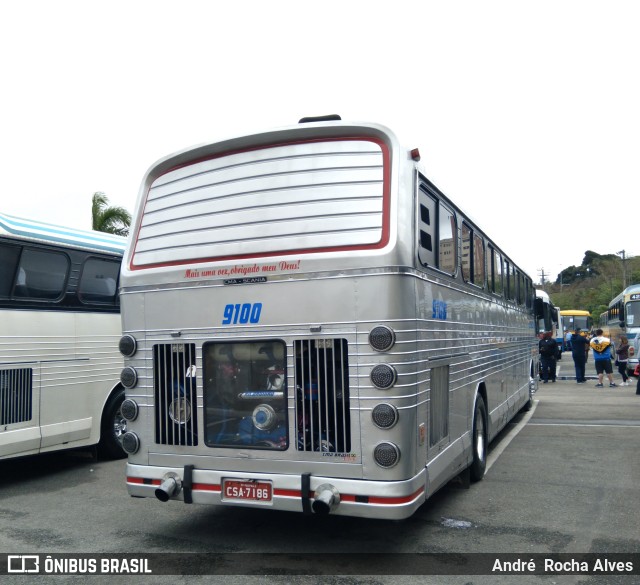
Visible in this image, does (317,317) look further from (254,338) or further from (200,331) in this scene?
(200,331)

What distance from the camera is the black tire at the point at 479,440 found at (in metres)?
7.68

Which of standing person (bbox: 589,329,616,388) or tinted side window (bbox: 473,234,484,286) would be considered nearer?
tinted side window (bbox: 473,234,484,286)

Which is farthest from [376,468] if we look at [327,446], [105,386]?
[105,386]

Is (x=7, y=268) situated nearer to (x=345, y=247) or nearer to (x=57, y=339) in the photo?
(x=57, y=339)

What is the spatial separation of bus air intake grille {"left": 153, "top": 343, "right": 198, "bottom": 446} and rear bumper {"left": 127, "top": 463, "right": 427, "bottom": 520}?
0.92ft

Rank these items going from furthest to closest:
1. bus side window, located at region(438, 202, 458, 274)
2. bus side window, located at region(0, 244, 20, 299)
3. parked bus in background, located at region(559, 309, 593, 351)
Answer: parked bus in background, located at region(559, 309, 593, 351)
bus side window, located at region(0, 244, 20, 299)
bus side window, located at region(438, 202, 458, 274)

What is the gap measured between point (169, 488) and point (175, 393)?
2.55 ft

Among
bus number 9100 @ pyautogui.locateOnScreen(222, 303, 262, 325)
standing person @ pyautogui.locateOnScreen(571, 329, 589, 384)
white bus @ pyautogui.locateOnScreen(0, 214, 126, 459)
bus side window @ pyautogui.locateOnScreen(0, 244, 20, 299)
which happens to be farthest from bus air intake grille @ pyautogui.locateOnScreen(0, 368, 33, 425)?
standing person @ pyautogui.locateOnScreen(571, 329, 589, 384)

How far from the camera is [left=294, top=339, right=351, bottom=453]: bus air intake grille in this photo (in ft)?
16.8

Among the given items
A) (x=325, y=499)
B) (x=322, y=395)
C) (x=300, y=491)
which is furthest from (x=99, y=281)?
(x=325, y=499)

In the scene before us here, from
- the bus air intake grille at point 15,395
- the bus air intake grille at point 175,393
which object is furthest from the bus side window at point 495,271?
the bus air intake grille at point 15,395

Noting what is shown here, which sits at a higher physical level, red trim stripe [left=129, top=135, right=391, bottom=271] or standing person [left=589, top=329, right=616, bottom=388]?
red trim stripe [left=129, top=135, right=391, bottom=271]

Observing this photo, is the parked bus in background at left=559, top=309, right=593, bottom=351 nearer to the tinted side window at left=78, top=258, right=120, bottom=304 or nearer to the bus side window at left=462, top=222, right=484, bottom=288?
the bus side window at left=462, top=222, right=484, bottom=288

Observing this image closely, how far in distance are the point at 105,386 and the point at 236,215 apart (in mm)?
4608
